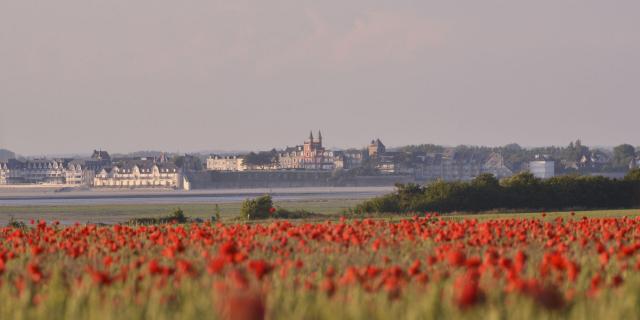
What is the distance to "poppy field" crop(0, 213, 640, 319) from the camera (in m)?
9.23

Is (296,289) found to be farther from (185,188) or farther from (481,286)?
(185,188)

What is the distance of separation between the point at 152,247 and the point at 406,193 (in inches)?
1402

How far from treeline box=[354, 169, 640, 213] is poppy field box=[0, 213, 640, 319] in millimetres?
32825

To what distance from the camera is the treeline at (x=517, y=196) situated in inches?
1927

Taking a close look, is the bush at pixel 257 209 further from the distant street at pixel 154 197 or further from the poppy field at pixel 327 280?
the distant street at pixel 154 197

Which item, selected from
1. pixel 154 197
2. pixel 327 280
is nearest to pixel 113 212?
pixel 154 197

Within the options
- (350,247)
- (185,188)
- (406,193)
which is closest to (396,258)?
(350,247)

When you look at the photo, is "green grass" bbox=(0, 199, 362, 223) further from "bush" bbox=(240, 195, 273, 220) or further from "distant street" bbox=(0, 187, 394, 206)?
"distant street" bbox=(0, 187, 394, 206)

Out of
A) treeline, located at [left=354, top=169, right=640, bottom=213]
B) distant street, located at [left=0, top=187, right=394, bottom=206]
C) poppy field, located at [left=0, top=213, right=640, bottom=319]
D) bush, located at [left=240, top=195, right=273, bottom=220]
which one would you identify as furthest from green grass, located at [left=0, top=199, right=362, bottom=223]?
poppy field, located at [left=0, top=213, right=640, bottom=319]

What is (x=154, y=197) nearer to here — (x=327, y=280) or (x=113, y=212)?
(x=113, y=212)

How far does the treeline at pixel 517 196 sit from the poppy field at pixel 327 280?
108 feet

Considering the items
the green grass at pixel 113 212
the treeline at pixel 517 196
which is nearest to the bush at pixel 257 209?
the treeline at pixel 517 196

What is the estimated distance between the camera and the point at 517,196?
49844 millimetres

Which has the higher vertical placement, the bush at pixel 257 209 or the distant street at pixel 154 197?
the bush at pixel 257 209
